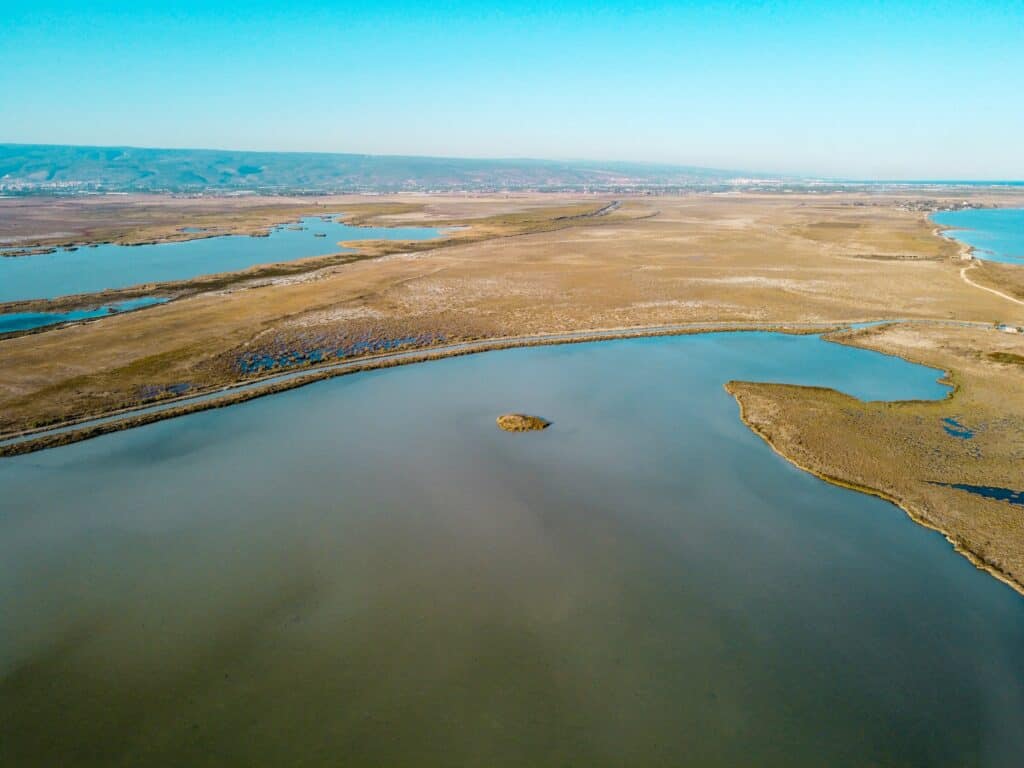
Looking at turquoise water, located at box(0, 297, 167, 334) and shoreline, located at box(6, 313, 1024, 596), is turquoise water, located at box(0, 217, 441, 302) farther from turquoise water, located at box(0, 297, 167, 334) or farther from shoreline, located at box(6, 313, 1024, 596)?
shoreline, located at box(6, 313, 1024, 596)

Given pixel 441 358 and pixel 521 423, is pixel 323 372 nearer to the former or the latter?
pixel 441 358

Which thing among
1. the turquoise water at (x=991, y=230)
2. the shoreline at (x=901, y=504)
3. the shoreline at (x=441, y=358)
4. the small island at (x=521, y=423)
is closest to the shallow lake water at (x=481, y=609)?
the shoreline at (x=901, y=504)

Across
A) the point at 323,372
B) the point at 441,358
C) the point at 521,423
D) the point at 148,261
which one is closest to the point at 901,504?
the point at 521,423

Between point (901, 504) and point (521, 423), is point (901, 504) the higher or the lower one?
the higher one

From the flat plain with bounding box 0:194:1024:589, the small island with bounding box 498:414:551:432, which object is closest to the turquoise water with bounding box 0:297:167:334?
the flat plain with bounding box 0:194:1024:589

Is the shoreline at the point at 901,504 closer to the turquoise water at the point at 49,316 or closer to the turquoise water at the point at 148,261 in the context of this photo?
the turquoise water at the point at 49,316
